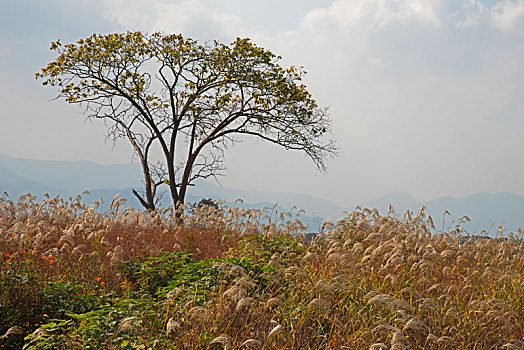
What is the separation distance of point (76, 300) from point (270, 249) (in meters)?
3.20

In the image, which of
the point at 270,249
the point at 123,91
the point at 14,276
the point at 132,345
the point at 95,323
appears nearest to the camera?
the point at 132,345

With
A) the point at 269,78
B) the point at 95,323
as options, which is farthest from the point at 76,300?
the point at 269,78

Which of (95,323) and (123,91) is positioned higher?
(123,91)

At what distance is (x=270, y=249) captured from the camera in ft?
24.6

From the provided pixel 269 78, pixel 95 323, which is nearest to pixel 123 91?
pixel 269 78

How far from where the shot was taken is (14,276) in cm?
527

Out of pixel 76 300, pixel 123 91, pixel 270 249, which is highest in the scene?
pixel 123 91

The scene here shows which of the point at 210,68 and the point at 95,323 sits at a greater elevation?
the point at 210,68

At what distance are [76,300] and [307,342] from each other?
2916mm

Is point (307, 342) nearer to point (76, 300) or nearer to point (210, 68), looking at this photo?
point (76, 300)

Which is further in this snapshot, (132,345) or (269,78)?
(269,78)

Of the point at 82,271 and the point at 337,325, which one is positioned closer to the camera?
the point at 337,325

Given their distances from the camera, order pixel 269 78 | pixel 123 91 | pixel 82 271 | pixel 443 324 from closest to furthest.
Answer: pixel 443 324
pixel 82 271
pixel 269 78
pixel 123 91

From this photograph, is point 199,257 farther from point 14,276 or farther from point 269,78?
point 269,78
